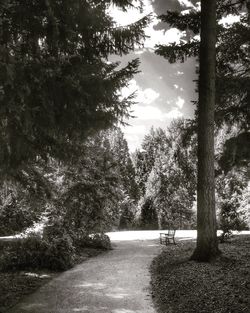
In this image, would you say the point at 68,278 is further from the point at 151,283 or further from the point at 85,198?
the point at 85,198

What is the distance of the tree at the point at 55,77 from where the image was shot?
21.6 ft

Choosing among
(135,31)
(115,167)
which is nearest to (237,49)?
(135,31)

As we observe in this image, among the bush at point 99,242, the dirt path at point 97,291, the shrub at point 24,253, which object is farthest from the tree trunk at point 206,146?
the bush at point 99,242

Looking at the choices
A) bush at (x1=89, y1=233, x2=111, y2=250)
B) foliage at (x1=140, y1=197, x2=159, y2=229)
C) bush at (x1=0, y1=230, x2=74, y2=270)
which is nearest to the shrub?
bush at (x1=0, y1=230, x2=74, y2=270)

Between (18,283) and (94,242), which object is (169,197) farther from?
(18,283)

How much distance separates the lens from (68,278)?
1160 centimetres

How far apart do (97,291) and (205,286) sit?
2.79 m

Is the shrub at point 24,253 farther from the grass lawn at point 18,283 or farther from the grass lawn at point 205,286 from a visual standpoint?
the grass lawn at point 205,286

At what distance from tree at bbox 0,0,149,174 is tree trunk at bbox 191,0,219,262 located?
377 centimetres

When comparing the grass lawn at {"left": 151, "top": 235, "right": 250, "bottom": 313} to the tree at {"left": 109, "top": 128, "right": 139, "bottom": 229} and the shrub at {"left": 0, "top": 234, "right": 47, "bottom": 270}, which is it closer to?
the shrub at {"left": 0, "top": 234, "right": 47, "bottom": 270}

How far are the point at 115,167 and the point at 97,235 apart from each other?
11.5 feet

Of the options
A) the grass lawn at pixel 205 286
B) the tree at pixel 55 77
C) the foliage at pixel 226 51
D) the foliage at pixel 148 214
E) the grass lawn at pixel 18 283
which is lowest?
the grass lawn at pixel 18 283

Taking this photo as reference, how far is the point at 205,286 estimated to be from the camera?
8422mm

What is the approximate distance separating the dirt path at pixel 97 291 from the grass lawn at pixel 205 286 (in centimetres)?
42
